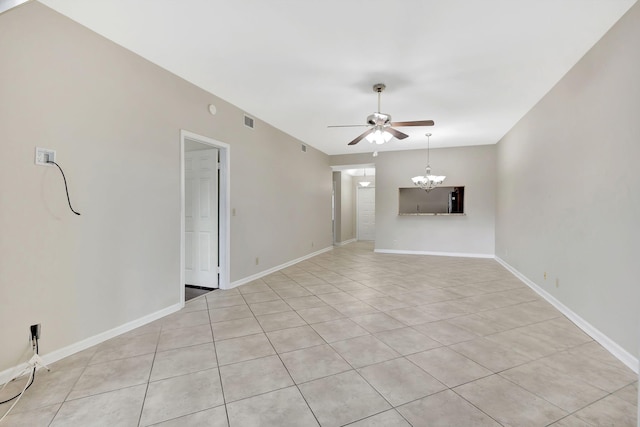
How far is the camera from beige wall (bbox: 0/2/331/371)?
6.70 feet

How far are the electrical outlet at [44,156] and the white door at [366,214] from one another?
30.5ft

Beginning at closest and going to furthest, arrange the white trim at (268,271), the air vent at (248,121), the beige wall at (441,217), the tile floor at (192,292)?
the tile floor at (192,292) < the white trim at (268,271) < the air vent at (248,121) < the beige wall at (441,217)

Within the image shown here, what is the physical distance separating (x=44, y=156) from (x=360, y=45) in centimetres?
280

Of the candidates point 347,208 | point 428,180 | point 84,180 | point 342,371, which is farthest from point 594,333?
point 347,208

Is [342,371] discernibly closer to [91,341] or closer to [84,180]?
[91,341]

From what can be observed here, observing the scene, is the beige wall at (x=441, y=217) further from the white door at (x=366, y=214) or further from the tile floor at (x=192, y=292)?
the tile floor at (x=192, y=292)

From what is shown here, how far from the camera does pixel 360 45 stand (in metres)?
2.71

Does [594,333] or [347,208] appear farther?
[347,208]

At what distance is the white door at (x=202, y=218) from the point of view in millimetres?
4273

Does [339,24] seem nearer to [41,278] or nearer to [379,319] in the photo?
[379,319]

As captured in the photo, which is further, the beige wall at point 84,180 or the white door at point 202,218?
the white door at point 202,218

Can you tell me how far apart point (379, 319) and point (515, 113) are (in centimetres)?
400

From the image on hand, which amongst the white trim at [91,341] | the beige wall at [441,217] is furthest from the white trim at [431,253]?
the white trim at [91,341]

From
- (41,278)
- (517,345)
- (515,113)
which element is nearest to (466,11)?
(517,345)
